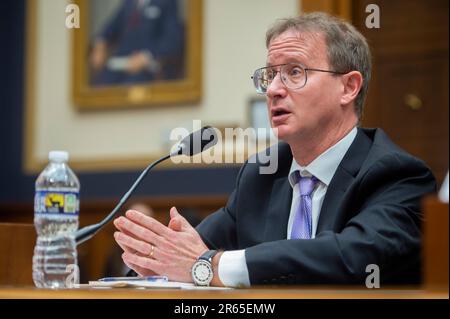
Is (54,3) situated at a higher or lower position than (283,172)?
higher

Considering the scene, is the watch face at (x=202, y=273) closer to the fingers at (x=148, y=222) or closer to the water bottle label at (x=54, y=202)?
the fingers at (x=148, y=222)

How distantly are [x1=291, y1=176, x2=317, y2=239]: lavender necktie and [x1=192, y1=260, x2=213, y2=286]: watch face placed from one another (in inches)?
16.0

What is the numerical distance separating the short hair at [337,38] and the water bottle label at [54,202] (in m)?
0.83

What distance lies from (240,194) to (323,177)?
1.02 feet

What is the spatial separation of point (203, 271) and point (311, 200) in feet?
1.63

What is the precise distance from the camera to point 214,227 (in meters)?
2.91

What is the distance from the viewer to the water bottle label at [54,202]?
105 inches

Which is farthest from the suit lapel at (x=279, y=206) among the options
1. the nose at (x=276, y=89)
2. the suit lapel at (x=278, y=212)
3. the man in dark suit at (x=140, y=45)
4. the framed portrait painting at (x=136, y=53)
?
the man in dark suit at (x=140, y=45)

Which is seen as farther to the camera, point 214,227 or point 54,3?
point 54,3

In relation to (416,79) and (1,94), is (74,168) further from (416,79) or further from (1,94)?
(416,79)

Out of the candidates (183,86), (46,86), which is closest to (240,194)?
(183,86)
